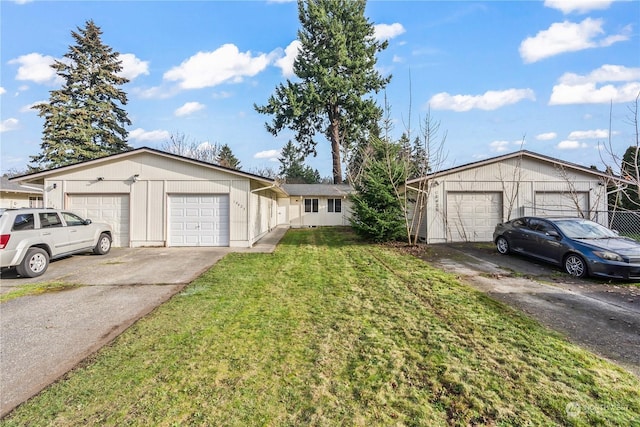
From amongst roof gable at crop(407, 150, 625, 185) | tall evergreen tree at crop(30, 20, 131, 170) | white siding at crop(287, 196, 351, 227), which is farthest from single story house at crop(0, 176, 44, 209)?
roof gable at crop(407, 150, 625, 185)

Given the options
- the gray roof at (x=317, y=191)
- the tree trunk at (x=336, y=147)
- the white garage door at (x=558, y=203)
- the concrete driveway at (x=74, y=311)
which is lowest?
the concrete driveway at (x=74, y=311)

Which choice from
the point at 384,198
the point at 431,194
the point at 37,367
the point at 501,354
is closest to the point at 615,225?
the point at 431,194

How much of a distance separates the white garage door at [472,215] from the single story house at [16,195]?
20.8 meters

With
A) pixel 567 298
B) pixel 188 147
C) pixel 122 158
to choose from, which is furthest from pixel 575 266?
pixel 188 147

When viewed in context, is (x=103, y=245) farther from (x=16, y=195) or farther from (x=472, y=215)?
(x=16, y=195)

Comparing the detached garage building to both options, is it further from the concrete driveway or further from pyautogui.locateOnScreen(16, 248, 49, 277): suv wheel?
pyautogui.locateOnScreen(16, 248, 49, 277): suv wheel

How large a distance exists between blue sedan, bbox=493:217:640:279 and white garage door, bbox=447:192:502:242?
2.99 metres

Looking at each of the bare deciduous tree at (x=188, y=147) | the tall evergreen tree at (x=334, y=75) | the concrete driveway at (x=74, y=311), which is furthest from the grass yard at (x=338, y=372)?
the bare deciduous tree at (x=188, y=147)

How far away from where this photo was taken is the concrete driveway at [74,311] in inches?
121

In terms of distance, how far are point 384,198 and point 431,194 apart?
2.27 meters

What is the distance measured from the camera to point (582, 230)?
25.3ft

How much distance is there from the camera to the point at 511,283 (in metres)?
6.32

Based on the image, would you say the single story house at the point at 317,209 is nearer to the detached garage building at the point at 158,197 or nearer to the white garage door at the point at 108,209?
the detached garage building at the point at 158,197

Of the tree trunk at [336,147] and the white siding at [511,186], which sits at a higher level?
the tree trunk at [336,147]
